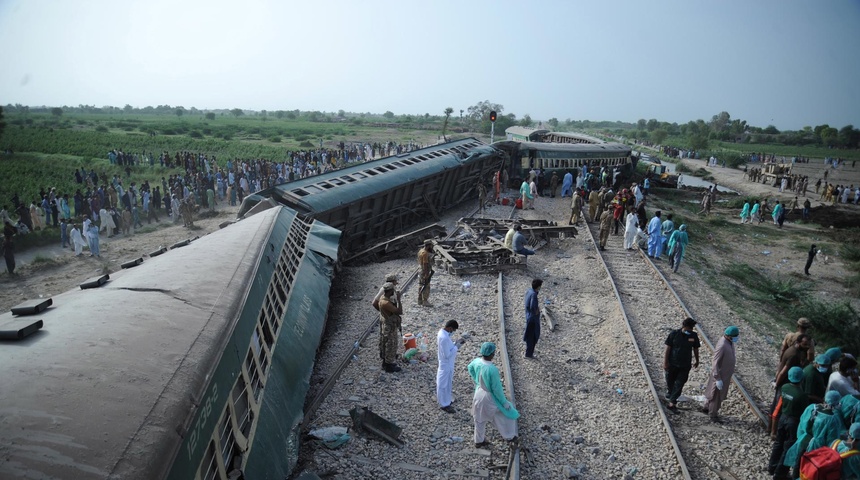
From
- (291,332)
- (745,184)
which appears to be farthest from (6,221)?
(745,184)

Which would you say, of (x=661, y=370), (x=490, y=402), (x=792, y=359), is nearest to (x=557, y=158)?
(x=661, y=370)

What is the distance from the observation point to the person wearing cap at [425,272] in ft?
36.0

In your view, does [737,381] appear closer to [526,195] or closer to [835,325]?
[835,325]

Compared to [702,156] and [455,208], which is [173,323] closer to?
[455,208]

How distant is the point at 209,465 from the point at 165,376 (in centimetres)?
80

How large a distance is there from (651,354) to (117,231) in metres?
20.9

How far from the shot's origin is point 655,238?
15898mm

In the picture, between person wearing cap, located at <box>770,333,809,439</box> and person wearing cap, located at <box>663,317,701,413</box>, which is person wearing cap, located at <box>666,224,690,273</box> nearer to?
person wearing cap, located at <box>770,333,809,439</box>

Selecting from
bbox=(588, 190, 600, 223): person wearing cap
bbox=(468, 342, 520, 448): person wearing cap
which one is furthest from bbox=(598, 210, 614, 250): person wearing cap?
bbox=(468, 342, 520, 448): person wearing cap

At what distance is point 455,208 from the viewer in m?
23.0

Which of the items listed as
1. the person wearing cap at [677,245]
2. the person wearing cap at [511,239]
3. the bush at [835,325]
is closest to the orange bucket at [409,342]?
the person wearing cap at [511,239]

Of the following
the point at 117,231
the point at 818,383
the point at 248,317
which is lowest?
the point at 117,231

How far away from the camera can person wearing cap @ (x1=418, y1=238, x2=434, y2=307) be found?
1098 cm

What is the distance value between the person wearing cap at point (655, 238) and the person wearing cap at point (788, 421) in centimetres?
967
